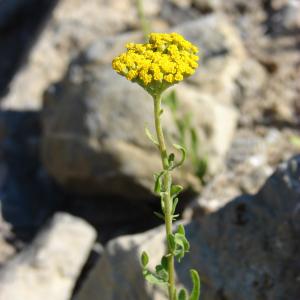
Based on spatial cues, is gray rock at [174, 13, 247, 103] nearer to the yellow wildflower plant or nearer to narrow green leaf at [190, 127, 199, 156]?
narrow green leaf at [190, 127, 199, 156]

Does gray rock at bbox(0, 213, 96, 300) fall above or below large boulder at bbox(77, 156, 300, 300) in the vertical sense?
below

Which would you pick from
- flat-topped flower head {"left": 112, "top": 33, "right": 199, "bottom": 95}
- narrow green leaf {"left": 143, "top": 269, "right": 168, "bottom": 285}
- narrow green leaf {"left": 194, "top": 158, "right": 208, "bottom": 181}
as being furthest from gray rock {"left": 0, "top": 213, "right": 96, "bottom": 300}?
flat-topped flower head {"left": 112, "top": 33, "right": 199, "bottom": 95}

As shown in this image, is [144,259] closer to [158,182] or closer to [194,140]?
[158,182]

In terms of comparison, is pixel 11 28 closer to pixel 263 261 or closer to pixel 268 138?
pixel 268 138

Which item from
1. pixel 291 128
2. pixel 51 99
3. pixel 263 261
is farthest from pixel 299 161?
pixel 51 99

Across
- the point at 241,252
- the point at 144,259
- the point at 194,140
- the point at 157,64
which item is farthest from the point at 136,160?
the point at 157,64
